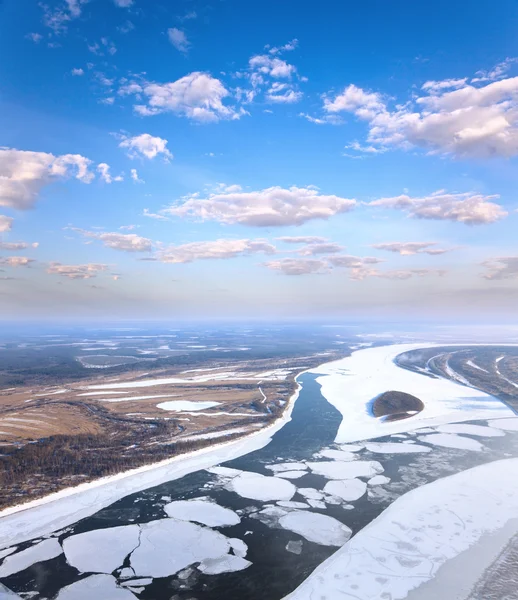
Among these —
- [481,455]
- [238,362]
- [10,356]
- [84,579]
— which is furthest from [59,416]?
[10,356]

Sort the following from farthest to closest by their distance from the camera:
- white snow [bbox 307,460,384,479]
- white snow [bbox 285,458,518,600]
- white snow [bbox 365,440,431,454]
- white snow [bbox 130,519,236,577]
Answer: white snow [bbox 365,440,431,454] < white snow [bbox 307,460,384,479] < white snow [bbox 130,519,236,577] < white snow [bbox 285,458,518,600]

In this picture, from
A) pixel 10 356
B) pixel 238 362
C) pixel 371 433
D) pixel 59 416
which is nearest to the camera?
pixel 371 433

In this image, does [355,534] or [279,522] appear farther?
[279,522]

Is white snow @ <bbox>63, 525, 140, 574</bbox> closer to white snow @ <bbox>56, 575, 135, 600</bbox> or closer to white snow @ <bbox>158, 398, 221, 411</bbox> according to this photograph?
white snow @ <bbox>56, 575, 135, 600</bbox>

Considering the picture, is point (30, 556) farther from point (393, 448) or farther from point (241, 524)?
point (393, 448)

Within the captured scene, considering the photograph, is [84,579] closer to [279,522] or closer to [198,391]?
[279,522]

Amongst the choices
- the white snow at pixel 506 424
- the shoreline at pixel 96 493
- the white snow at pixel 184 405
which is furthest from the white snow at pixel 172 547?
the white snow at pixel 506 424

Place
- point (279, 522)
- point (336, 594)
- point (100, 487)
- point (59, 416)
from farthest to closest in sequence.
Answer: point (59, 416) < point (100, 487) < point (279, 522) < point (336, 594)

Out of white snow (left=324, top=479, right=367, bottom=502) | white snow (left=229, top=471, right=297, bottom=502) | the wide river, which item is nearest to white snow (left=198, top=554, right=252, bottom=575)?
the wide river
